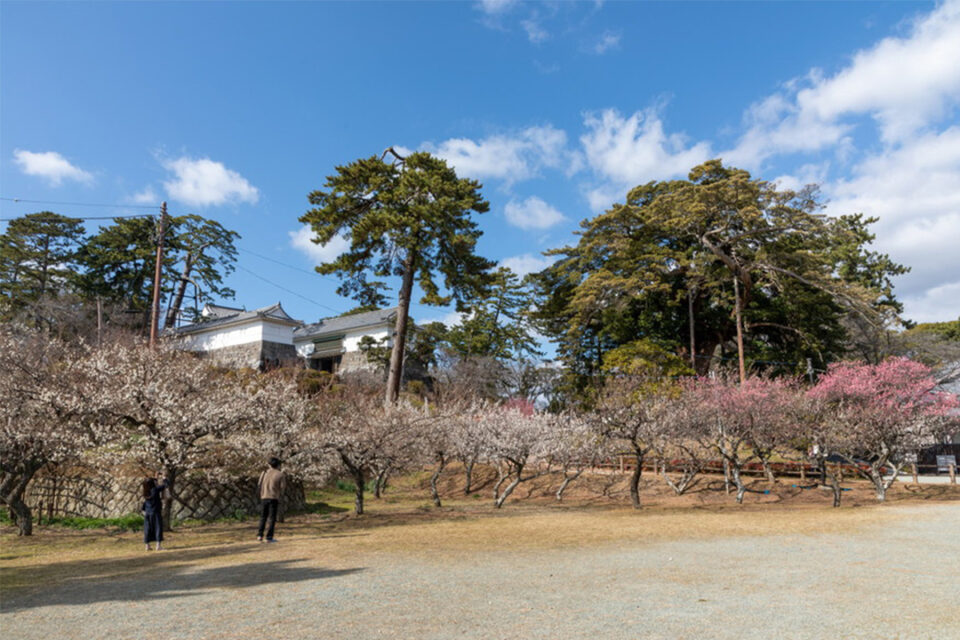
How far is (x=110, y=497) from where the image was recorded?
1578cm

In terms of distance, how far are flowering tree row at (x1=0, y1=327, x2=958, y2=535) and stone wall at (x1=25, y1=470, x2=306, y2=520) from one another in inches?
32.2

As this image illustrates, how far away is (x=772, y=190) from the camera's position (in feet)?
106

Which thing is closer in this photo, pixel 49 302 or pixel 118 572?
pixel 118 572

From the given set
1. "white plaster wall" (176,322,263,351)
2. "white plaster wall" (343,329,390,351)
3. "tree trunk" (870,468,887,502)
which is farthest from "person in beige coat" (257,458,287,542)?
"white plaster wall" (176,322,263,351)

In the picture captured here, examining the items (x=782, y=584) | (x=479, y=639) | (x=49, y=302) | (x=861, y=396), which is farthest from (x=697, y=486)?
(x=49, y=302)

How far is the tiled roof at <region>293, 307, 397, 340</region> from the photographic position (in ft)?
142

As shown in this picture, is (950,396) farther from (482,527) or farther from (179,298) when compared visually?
(179,298)

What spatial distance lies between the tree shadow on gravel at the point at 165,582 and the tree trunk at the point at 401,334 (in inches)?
656

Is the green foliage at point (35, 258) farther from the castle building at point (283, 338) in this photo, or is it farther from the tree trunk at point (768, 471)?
the tree trunk at point (768, 471)

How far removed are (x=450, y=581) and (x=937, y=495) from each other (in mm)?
24734

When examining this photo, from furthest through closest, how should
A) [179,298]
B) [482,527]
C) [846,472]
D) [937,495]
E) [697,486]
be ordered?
[179,298] < [846,472] < [697,486] < [937,495] < [482,527]

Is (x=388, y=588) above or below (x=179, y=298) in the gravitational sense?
below

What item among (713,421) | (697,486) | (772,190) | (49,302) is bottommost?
(697,486)

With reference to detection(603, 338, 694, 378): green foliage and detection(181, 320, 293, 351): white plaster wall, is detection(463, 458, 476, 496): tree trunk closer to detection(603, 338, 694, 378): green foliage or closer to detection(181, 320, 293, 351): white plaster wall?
detection(603, 338, 694, 378): green foliage
